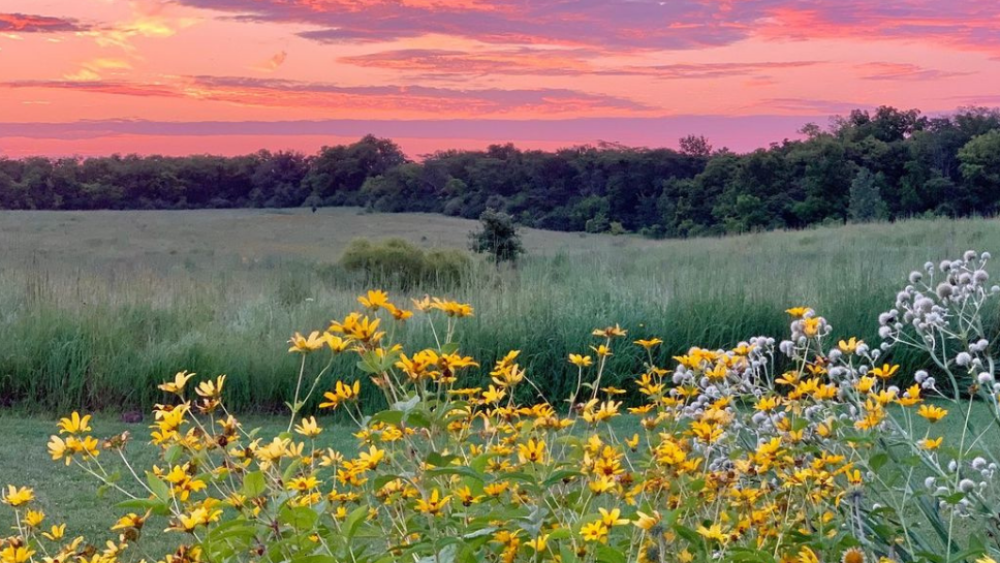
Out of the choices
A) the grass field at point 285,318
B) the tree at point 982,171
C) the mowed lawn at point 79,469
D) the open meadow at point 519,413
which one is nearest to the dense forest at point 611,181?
the tree at point 982,171

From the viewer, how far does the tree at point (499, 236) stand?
59.5ft

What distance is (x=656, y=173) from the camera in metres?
27.0

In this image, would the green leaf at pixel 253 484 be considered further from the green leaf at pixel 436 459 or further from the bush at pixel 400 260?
the bush at pixel 400 260

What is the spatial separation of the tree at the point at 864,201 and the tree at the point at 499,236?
1356 cm

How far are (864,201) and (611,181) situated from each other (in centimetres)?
861

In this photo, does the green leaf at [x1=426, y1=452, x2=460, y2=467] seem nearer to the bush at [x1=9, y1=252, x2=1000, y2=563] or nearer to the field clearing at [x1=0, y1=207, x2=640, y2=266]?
the bush at [x1=9, y1=252, x2=1000, y2=563]

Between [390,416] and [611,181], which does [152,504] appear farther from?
[611,181]

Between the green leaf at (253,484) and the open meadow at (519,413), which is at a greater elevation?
the green leaf at (253,484)

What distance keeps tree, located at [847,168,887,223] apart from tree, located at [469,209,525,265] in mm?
13560

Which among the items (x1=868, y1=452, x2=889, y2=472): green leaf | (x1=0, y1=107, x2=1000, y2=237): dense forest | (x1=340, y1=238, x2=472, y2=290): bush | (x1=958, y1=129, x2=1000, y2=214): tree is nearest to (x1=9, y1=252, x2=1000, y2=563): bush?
(x1=868, y1=452, x2=889, y2=472): green leaf

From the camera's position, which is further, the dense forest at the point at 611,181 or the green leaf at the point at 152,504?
the dense forest at the point at 611,181

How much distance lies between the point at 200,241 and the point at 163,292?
20.0 m

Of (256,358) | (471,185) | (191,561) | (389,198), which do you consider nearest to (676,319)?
(256,358)

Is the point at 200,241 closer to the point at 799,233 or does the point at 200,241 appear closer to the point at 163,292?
the point at 799,233
